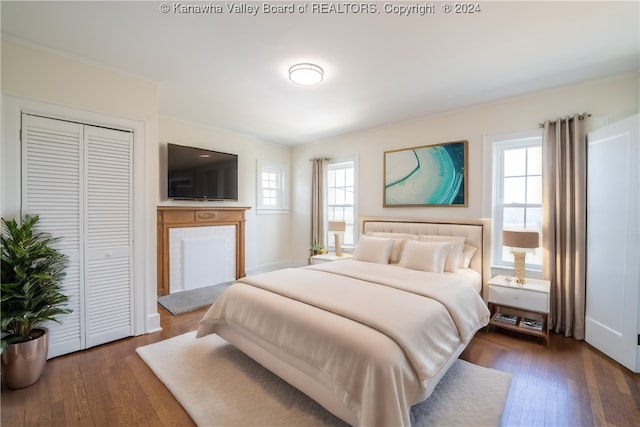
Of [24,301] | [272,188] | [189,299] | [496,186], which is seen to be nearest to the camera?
[24,301]

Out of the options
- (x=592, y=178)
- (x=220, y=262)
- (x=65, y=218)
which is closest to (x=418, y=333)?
(x=592, y=178)

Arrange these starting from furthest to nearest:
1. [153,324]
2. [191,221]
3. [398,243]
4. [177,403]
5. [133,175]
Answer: [191,221] < [398,243] < [153,324] < [133,175] < [177,403]

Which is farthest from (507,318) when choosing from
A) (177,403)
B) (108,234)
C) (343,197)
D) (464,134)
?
(108,234)

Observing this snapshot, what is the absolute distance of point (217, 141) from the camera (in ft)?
15.5

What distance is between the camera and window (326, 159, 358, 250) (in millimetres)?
4914

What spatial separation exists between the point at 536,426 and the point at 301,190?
184 inches

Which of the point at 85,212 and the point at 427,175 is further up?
the point at 427,175

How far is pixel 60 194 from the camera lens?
241 cm

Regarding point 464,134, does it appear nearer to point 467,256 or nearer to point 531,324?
point 467,256

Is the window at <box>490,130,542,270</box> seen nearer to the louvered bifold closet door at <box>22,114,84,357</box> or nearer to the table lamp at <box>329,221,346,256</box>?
the table lamp at <box>329,221,346,256</box>

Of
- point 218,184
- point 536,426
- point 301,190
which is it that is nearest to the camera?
point 536,426

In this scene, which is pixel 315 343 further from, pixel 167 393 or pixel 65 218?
pixel 65 218

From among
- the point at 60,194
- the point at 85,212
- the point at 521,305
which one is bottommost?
the point at 521,305

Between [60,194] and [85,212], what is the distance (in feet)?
0.75
